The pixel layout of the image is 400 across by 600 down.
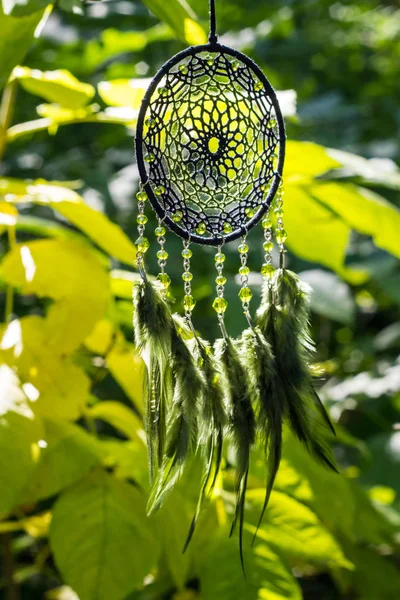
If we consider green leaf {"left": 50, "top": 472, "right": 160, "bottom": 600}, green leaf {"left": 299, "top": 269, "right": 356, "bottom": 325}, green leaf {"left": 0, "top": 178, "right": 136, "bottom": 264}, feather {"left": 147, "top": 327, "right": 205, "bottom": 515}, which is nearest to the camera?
feather {"left": 147, "top": 327, "right": 205, "bottom": 515}

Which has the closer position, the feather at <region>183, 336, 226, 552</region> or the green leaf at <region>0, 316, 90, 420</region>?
the feather at <region>183, 336, 226, 552</region>

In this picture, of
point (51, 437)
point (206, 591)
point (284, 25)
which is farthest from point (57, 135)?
point (206, 591)

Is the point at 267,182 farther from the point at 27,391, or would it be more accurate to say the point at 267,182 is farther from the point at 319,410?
the point at 27,391

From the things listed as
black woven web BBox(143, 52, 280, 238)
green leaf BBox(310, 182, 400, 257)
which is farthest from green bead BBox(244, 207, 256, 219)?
green leaf BBox(310, 182, 400, 257)

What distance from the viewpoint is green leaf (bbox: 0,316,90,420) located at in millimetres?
681

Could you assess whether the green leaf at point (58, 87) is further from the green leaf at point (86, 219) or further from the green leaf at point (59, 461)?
the green leaf at point (59, 461)

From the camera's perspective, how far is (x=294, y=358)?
1.73ft

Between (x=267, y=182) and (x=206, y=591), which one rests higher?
(x=267, y=182)

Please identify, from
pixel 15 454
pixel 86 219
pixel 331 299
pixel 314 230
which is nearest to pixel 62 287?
pixel 86 219

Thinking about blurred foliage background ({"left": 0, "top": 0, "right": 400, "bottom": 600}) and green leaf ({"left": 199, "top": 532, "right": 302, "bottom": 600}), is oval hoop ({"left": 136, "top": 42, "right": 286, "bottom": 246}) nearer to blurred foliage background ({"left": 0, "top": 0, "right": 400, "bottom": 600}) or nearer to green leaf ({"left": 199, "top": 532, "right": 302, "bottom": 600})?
blurred foliage background ({"left": 0, "top": 0, "right": 400, "bottom": 600})

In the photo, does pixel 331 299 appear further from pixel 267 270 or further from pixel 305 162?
pixel 267 270

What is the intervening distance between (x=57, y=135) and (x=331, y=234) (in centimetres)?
74

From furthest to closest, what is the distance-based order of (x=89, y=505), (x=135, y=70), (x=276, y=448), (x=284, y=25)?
1. (x=284, y=25)
2. (x=135, y=70)
3. (x=89, y=505)
4. (x=276, y=448)

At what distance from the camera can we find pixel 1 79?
0.56 meters
